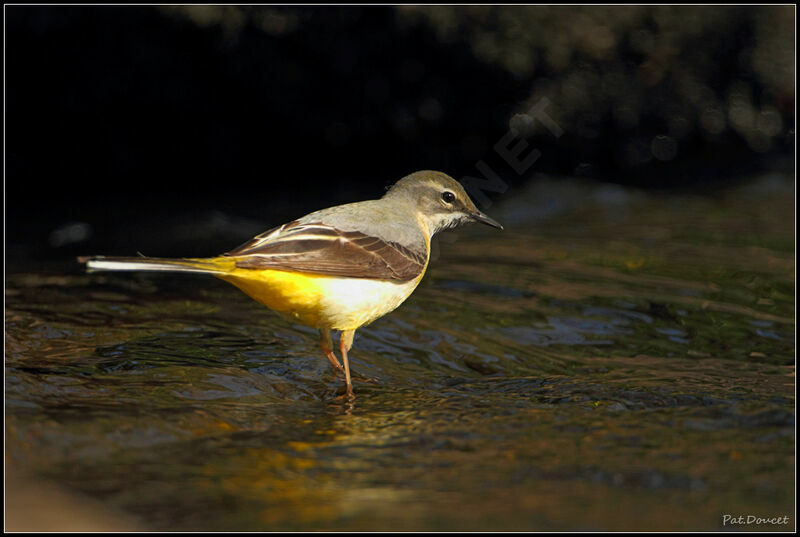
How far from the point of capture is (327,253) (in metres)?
6.25

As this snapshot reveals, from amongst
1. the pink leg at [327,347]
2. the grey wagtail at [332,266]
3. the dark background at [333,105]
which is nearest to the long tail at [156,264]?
the grey wagtail at [332,266]

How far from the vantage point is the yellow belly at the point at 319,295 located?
6027 mm

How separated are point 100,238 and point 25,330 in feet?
11.4

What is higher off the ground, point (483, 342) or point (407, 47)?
point (407, 47)

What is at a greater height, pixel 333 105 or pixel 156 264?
pixel 333 105

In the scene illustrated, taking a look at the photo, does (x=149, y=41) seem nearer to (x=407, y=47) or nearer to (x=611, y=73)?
(x=407, y=47)

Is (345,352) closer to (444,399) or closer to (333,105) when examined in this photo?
(444,399)

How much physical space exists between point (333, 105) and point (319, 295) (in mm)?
6539

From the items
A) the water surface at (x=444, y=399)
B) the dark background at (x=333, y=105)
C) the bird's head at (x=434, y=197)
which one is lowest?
the water surface at (x=444, y=399)

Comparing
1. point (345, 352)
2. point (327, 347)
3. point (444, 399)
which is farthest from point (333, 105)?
point (444, 399)

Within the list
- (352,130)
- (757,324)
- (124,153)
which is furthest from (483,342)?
(124,153)

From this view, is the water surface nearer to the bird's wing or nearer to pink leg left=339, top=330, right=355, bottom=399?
pink leg left=339, top=330, right=355, bottom=399

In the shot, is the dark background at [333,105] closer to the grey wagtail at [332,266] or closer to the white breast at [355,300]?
the grey wagtail at [332,266]

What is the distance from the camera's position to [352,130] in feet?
41.1
